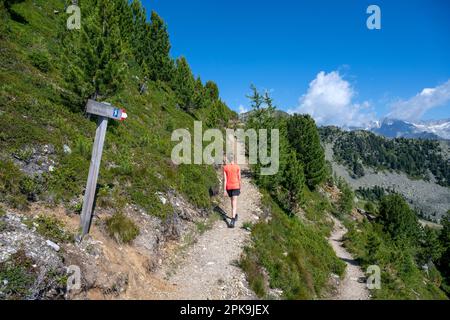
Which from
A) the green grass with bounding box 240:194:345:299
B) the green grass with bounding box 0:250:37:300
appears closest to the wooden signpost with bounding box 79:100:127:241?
the green grass with bounding box 0:250:37:300

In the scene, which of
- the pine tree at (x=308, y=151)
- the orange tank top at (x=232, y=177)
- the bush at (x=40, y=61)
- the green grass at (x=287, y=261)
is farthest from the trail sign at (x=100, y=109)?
the pine tree at (x=308, y=151)

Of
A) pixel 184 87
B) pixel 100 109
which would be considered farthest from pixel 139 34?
pixel 100 109

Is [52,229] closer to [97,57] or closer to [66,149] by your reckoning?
[66,149]

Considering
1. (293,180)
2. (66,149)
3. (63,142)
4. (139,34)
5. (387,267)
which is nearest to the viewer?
(66,149)

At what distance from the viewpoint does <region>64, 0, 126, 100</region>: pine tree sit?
14055mm

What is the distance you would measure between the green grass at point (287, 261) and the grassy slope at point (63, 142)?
397 centimetres

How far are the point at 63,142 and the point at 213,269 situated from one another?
25.1 ft

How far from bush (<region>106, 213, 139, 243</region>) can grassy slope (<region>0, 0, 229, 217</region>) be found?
35.9 inches

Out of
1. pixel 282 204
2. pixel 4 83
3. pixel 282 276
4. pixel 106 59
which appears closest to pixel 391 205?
pixel 282 204

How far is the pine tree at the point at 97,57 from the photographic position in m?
14.1

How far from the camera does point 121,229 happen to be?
378 inches

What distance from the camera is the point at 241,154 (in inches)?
1323

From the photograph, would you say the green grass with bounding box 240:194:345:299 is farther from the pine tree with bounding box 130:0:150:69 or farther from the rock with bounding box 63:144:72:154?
the pine tree with bounding box 130:0:150:69
